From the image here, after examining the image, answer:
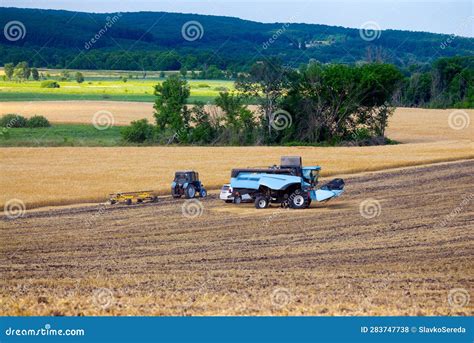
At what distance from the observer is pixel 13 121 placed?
245 feet

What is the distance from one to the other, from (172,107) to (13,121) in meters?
14.3

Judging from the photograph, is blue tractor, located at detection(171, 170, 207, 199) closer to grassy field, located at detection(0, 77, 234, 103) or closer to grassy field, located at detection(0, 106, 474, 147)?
grassy field, located at detection(0, 106, 474, 147)

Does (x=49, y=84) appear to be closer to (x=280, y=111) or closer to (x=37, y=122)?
(x=37, y=122)

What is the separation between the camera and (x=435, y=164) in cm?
5184

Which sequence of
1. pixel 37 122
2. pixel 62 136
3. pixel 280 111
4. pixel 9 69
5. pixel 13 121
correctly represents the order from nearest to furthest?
pixel 62 136, pixel 280 111, pixel 13 121, pixel 37 122, pixel 9 69

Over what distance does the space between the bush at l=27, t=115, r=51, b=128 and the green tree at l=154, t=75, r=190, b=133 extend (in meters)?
13.5

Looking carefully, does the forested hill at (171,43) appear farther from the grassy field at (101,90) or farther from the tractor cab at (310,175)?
the tractor cab at (310,175)

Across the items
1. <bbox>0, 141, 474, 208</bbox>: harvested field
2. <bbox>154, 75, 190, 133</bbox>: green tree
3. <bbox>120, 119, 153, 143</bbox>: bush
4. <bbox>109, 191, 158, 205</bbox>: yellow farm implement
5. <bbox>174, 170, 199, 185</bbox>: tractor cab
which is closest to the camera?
<bbox>109, 191, 158, 205</bbox>: yellow farm implement

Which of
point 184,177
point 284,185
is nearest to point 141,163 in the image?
point 184,177

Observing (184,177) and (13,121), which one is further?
(13,121)

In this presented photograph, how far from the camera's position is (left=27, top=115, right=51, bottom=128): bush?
79312 mm

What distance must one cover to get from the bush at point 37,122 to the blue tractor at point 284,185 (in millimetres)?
49891

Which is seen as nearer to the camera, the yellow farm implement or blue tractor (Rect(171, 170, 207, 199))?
the yellow farm implement

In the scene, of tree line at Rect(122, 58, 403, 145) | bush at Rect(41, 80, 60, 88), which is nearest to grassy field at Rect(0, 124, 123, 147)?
tree line at Rect(122, 58, 403, 145)
